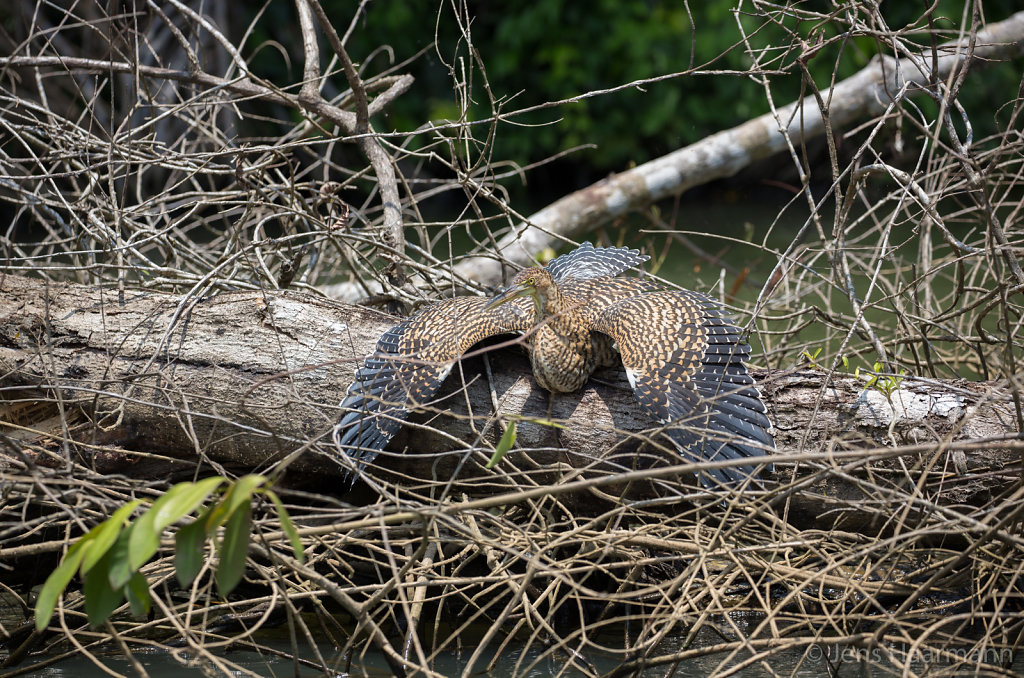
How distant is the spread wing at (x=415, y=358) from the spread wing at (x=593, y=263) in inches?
18.0

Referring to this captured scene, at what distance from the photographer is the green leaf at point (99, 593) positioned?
1.46 metres

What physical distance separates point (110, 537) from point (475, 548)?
1371 millimetres

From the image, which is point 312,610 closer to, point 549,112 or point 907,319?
point 907,319

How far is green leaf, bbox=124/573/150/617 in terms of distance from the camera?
4.91 ft

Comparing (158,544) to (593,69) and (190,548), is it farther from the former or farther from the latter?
(593,69)

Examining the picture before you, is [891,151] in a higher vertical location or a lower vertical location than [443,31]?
lower

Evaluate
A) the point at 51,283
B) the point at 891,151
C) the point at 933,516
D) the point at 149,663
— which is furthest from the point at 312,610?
the point at 891,151

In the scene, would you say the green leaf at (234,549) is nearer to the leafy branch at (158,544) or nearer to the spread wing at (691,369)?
the leafy branch at (158,544)

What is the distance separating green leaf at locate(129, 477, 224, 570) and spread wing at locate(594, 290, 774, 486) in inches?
54.0

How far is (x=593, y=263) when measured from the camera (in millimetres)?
3549

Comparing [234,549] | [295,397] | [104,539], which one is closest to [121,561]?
[104,539]

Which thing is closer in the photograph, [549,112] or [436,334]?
[436,334]

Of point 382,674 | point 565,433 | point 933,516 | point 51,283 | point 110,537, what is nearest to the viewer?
point 110,537

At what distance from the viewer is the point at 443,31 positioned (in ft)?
30.6
